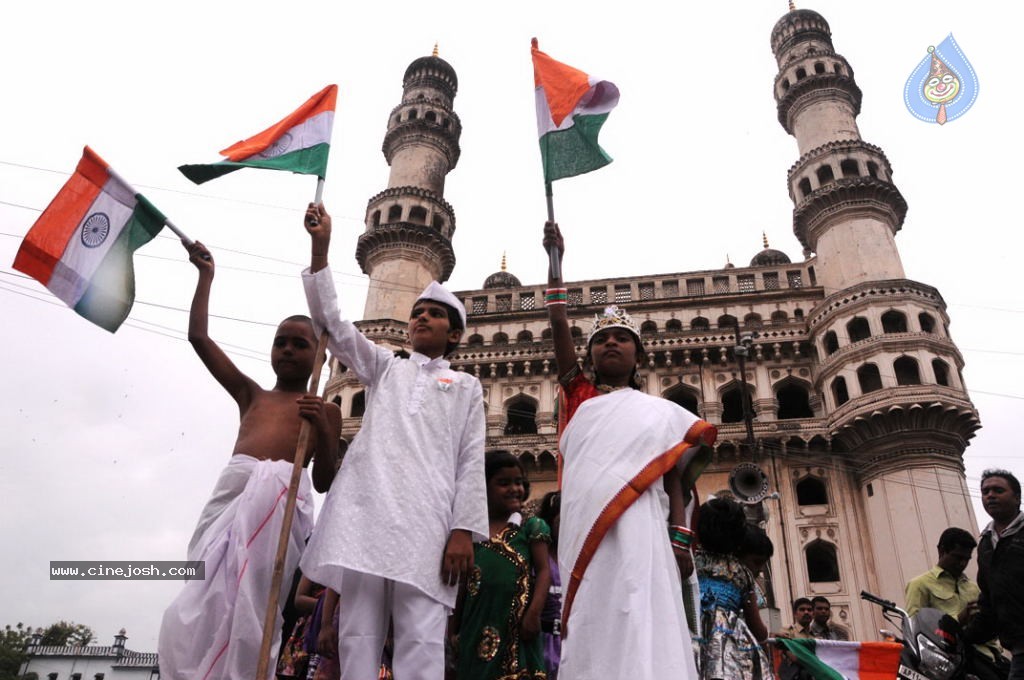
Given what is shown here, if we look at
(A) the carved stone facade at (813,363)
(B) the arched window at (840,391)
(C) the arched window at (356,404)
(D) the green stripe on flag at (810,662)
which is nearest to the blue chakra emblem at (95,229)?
(D) the green stripe on flag at (810,662)

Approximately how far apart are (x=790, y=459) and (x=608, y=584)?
20167 mm

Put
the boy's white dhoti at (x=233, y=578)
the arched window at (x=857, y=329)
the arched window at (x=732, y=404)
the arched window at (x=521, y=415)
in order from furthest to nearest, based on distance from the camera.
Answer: the arched window at (x=521, y=415)
the arched window at (x=732, y=404)
the arched window at (x=857, y=329)
the boy's white dhoti at (x=233, y=578)

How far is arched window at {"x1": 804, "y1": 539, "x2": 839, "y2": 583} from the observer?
66.1 ft

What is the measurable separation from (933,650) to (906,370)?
58.6ft

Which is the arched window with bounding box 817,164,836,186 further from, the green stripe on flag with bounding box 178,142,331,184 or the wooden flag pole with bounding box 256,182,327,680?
the wooden flag pole with bounding box 256,182,327,680

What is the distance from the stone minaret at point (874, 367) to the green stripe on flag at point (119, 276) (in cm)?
1885

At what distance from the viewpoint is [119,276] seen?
4359 mm

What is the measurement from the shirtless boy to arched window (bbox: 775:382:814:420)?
71.5 ft

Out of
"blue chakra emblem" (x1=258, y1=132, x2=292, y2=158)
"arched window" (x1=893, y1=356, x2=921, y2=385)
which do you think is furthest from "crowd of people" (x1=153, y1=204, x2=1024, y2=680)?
"arched window" (x1=893, y1=356, x2=921, y2=385)

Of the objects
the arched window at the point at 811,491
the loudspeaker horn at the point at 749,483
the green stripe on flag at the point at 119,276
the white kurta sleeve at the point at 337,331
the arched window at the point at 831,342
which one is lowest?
the white kurta sleeve at the point at 337,331

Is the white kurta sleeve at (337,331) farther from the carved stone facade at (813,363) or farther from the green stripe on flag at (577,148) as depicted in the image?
the carved stone facade at (813,363)

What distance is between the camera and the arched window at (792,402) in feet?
77.5

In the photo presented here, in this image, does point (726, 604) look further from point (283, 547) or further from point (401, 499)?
point (283, 547)

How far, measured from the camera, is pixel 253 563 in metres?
3.36
